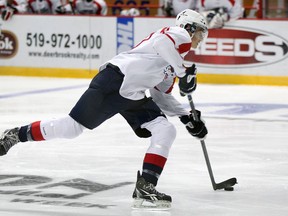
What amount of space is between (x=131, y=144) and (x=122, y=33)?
21.6 feet

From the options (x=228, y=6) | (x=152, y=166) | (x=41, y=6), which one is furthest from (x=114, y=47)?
(x=152, y=166)

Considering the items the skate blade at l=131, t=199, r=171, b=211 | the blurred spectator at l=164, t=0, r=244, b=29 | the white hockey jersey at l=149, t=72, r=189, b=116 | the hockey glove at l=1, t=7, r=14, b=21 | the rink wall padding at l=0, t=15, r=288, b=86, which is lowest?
the rink wall padding at l=0, t=15, r=288, b=86

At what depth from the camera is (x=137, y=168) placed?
6871mm

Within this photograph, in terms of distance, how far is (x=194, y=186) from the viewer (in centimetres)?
615

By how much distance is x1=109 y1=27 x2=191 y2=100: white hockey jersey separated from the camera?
17.9 feet

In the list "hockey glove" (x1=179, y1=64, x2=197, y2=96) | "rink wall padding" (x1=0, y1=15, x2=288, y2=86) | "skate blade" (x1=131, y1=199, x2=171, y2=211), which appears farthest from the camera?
"rink wall padding" (x1=0, y1=15, x2=288, y2=86)

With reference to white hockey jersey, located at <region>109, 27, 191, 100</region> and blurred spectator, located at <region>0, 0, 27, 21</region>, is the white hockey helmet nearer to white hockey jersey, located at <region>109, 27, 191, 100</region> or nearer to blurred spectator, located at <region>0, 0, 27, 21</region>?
white hockey jersey, located at <region>109, 27, 191, 100</region>

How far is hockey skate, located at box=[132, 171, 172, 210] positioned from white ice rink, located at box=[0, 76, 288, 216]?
0.25 feet

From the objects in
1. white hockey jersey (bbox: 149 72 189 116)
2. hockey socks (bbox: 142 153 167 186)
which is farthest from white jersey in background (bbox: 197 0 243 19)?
hockey socks (bbox: 142 153 167 186)

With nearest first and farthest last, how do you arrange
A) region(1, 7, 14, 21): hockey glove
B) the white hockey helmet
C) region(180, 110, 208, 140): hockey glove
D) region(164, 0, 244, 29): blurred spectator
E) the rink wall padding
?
the white hockey helmet → region(180, 110, 208, 140): hockey glove → the rink wall padding → region(164, 0, 244, 29): blurred spectator → region(1, 7, 14, 21): hockey glove

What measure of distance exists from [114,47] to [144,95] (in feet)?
29.8

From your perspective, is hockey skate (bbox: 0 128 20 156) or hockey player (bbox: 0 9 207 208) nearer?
hockey player (bbox: 0 9 207 208)

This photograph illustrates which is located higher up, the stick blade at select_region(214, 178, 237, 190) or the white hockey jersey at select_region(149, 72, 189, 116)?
the white hockey jersey at select_region(149, 72, 189, 116)

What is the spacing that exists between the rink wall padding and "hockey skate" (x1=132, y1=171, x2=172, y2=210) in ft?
27.0
